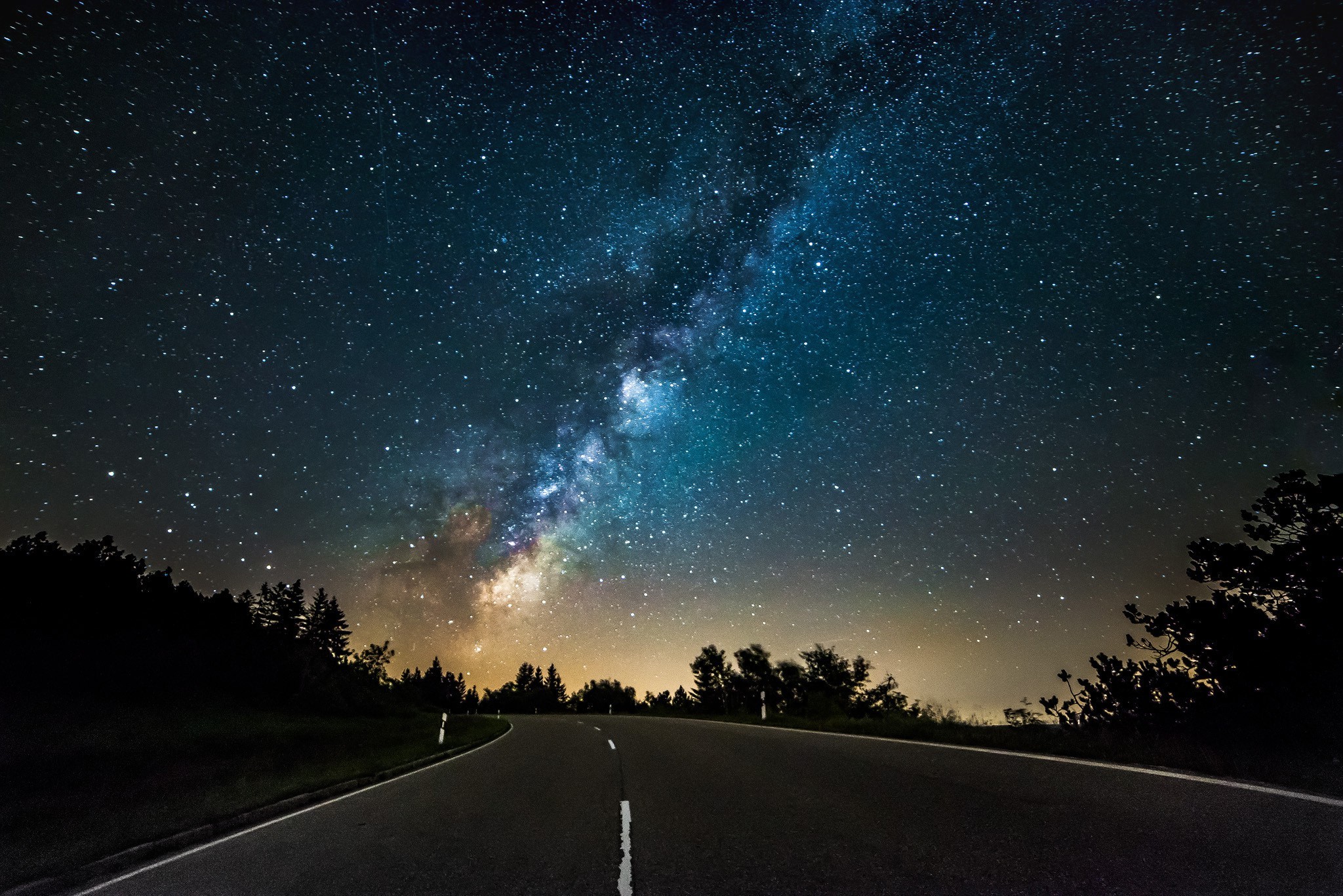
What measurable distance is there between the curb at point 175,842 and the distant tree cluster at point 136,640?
3545cm

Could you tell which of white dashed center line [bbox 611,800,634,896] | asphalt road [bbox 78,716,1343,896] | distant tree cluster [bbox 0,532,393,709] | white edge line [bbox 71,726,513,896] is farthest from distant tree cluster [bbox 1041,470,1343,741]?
distant tree cluster [bbox 0,532,393,709]

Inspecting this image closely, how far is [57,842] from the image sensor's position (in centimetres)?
666

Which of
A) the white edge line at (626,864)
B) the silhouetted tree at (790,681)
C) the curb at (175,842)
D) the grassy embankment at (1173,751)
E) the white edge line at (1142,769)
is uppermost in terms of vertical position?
the silhouetted tree at (790,681)

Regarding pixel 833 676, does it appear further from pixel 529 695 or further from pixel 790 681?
pixel 529 695

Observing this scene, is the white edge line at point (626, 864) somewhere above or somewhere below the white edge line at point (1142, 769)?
below

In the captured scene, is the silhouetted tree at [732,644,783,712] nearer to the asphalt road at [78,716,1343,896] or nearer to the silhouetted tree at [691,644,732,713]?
the silhouetted tree at [691,644,732,713]

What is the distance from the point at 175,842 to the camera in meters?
6.62

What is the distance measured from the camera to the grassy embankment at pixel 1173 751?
20.3ft

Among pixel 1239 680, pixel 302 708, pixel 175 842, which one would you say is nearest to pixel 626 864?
pixel 175 842

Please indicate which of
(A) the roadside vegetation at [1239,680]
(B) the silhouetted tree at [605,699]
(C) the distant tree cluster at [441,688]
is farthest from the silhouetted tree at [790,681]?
(C) the distant tree cluster at [441,688]

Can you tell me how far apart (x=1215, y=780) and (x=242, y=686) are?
55015 mm

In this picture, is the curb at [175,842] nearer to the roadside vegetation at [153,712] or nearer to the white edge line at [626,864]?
the roadside vegetation at [153,712]

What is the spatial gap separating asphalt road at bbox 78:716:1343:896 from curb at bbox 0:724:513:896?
448 mm

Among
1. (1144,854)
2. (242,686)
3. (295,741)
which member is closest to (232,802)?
(1144,854)
